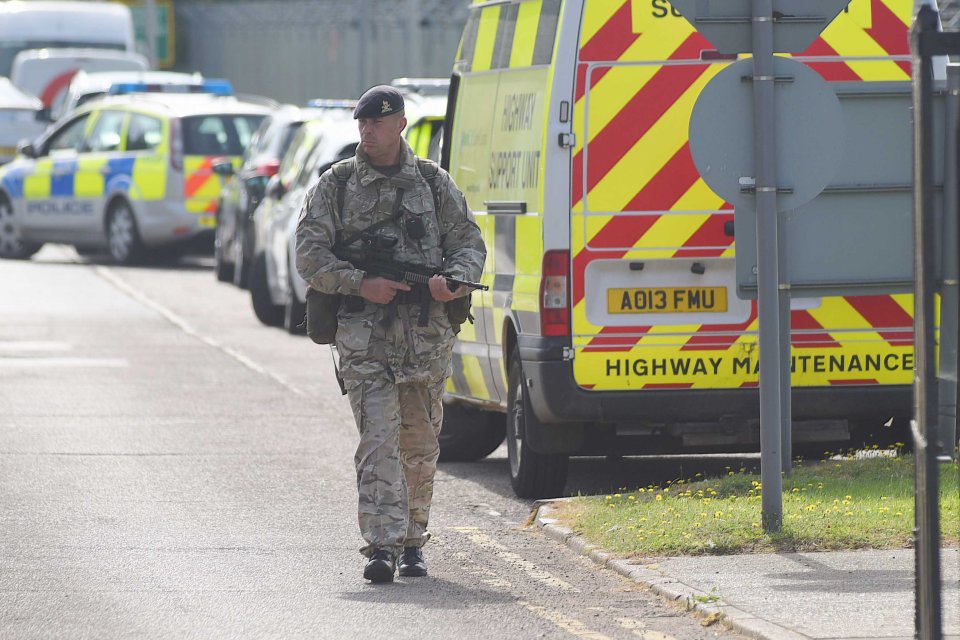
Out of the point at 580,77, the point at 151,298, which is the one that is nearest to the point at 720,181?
the point at 580,77

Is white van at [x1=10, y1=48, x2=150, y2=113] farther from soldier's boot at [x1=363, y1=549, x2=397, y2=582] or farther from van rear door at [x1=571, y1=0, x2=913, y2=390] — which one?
soldier's boot at [x1=363, y1=549, x2=397, y2=582]

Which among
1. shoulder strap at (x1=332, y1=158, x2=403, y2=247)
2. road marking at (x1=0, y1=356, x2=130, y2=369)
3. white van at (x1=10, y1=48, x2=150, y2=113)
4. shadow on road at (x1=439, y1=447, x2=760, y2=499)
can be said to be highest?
white van at (x1=10, y1=48, x2=150, y2=113)

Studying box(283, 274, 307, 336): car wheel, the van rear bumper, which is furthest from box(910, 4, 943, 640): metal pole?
box(283, 274, 307, 336): car wheel

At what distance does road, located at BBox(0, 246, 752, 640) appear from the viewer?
6.82 m

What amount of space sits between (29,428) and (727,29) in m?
5.62

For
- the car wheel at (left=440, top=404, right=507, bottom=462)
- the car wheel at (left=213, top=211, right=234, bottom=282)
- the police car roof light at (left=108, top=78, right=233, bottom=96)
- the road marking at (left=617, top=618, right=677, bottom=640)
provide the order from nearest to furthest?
the road marking at (left=617, top=618, right=677, bottom=640) → the car wheel at (left=440, top=404, right=507, bottom=462) → the car wheel at (left=213, top=211, right=234, bottom=282) → the police car roof light at (left=108, top=78, right=233, bottom=96)

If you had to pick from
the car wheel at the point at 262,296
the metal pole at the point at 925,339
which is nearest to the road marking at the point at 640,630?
the metal pole at the point at 925,339

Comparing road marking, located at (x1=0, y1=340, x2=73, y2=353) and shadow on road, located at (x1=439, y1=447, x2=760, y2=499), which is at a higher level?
road marking, located at (x1=0, y1=340, x2=73, y2=353)

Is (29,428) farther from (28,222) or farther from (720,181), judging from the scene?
(28,222)

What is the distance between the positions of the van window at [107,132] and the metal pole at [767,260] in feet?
54.8

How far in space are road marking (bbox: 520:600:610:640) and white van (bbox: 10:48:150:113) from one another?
101 ft

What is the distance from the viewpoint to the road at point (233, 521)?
6816mm

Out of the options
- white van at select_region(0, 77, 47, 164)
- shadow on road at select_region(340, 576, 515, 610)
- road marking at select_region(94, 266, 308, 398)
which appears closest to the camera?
shadow on road at select_region(340, 576, 515, 610)

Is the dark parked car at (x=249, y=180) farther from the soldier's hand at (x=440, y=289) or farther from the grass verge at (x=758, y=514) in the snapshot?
the soldier's hand at (x=440, y=289)
